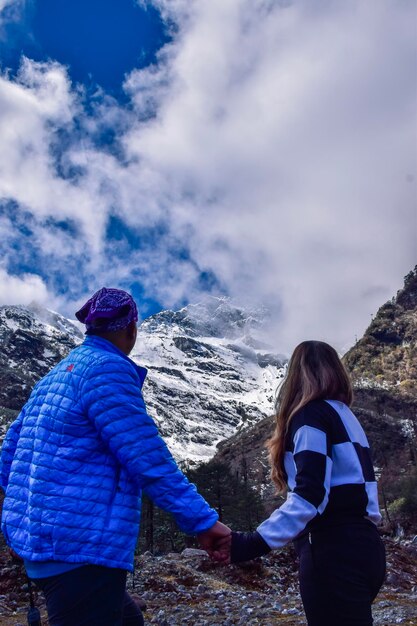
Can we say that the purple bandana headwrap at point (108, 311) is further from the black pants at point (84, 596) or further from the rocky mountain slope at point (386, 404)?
the rocky mountain slope at point (386, 404)

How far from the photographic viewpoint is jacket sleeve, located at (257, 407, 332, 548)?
307cm

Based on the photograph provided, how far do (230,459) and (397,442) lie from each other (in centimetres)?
4705

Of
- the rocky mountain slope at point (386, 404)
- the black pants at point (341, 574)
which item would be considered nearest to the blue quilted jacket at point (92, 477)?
the black pants at point (341, 574)

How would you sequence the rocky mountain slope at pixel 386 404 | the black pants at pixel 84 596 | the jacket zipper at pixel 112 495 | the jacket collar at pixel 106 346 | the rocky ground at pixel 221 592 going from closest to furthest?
the black pants at pixel 84 596 < the jacket zipper at pixel 112 495 < the jacket collar at pixel 106 346 < the rocky ground at pixel 221 592 < the rocky mountain slope at pixel 386 404

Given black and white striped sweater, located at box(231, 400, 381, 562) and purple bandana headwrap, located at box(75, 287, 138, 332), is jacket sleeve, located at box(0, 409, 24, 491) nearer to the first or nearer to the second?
purple bandana headwrap, located at box(75, 287, 138, 332)

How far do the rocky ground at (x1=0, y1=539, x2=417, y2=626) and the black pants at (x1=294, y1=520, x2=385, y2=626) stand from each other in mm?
7233

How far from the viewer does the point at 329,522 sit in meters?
3.17

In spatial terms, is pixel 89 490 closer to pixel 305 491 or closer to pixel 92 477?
pixel 92 477

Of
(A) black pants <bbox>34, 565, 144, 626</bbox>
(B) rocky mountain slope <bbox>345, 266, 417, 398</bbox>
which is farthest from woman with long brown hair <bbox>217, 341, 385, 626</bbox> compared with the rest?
(B) rocky mountain slope <bbox>345, 266, 417, 398</bbox>

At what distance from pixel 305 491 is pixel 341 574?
22.1 inches

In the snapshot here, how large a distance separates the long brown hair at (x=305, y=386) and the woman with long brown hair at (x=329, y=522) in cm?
9

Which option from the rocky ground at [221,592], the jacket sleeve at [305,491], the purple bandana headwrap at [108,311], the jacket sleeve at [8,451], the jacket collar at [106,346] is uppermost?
the purple bandana headwrap at [108,311]

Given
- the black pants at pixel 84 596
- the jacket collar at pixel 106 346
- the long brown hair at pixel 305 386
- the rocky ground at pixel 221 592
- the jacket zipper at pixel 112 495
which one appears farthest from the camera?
the rocky ground at pixel 221 592

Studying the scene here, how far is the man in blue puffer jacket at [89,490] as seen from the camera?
2867 mm
